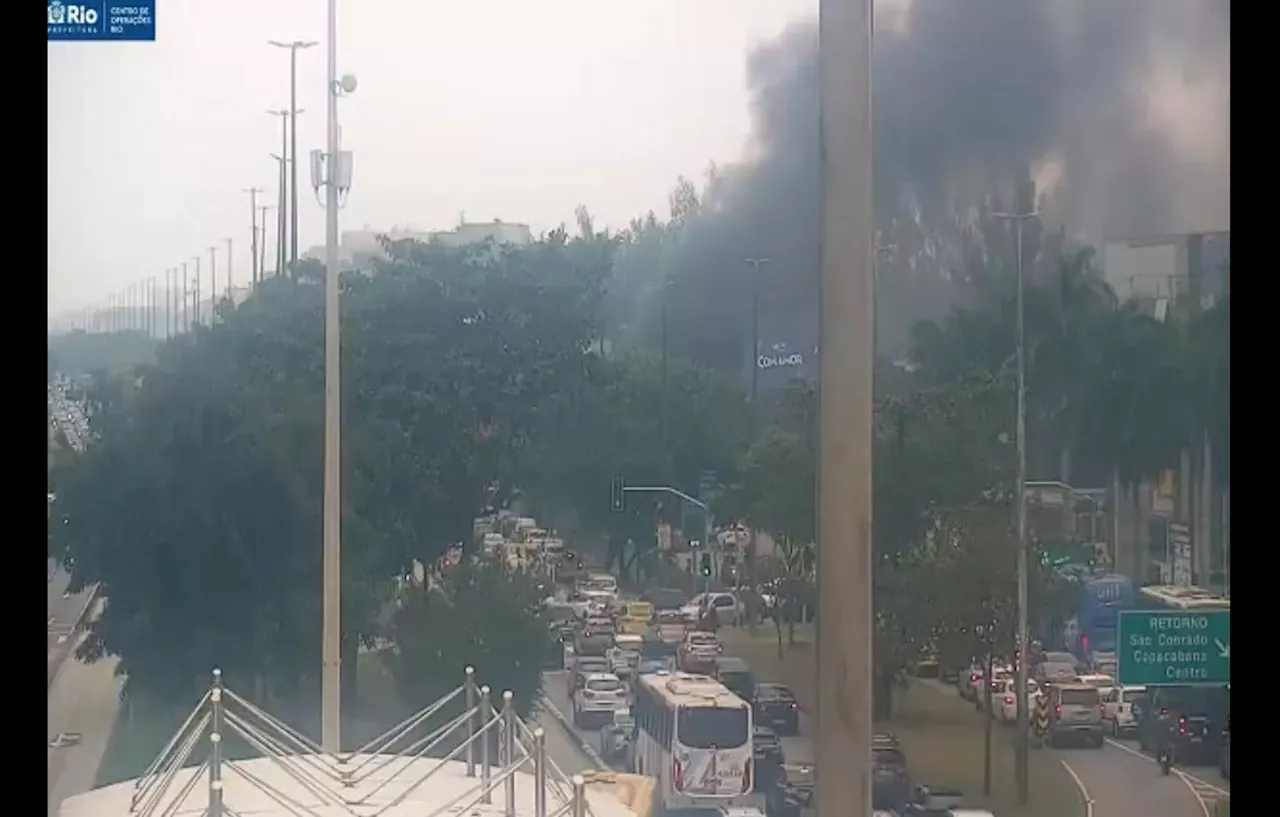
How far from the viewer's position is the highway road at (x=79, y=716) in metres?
1.99

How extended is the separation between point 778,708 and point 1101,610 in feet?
1.71

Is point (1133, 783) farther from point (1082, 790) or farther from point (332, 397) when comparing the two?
point (332, 397)

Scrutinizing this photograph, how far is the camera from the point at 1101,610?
2014mm

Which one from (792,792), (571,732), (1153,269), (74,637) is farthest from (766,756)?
(74,637)

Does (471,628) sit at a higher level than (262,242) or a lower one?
lower

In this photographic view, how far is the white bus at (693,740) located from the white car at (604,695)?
3 cm

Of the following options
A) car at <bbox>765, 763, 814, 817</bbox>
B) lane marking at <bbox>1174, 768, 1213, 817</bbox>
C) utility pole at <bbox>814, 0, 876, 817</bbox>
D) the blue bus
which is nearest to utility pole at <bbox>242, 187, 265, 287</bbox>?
utility pole at <bbox>814, 0, 876, 817</bbox>

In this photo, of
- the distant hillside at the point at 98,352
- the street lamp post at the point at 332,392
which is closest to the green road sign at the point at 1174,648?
the street lamp post at the point at 332,392

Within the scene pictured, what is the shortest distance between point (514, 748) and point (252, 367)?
71cm

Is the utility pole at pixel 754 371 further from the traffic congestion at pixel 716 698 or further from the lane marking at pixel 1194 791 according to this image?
the lane marking at pixel 1194 791

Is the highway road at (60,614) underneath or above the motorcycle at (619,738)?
above

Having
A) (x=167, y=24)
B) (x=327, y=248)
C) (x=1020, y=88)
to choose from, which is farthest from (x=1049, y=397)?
(x=167, y=24)

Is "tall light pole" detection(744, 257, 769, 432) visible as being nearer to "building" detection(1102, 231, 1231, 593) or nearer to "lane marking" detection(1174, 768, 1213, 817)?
"building" detection(1102, 231, 1231, 593)

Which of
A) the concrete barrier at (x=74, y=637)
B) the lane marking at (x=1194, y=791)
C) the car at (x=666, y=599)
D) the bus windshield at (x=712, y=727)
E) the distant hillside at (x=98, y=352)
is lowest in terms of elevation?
the lane marking at (x=1194, y=791)
